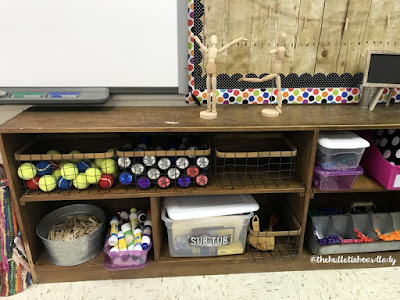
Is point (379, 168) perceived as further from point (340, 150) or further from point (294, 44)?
point (294, 44)

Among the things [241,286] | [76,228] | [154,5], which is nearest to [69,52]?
[154,5]

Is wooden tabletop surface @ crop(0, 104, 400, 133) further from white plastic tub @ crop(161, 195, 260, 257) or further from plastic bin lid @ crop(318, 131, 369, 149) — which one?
white plastic tub @ crop(161, 195, 260, 257)

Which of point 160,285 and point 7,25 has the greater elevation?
point 7,25

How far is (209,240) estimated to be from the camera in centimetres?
156

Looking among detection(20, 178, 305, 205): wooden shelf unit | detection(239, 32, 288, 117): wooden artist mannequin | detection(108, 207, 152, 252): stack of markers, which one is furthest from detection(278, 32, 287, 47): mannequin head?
detection(108, 207, 152, 252): stack of markers

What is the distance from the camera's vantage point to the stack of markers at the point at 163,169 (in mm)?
1442

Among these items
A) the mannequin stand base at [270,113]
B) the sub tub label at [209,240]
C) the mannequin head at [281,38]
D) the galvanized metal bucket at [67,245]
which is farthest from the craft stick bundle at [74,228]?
the mannequin head at [281,38]

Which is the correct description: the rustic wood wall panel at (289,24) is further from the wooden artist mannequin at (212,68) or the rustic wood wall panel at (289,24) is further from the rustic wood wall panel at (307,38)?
the wooden artist mannequin at (212,68)

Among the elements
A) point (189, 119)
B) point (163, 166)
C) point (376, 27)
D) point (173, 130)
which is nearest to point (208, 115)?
point (189, 119)

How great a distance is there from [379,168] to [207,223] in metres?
0.86

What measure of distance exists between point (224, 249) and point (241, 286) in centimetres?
18

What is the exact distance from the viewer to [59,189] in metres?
1.47

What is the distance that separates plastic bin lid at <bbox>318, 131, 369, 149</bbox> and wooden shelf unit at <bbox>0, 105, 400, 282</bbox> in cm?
6

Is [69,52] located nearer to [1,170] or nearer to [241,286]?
[1,170]
